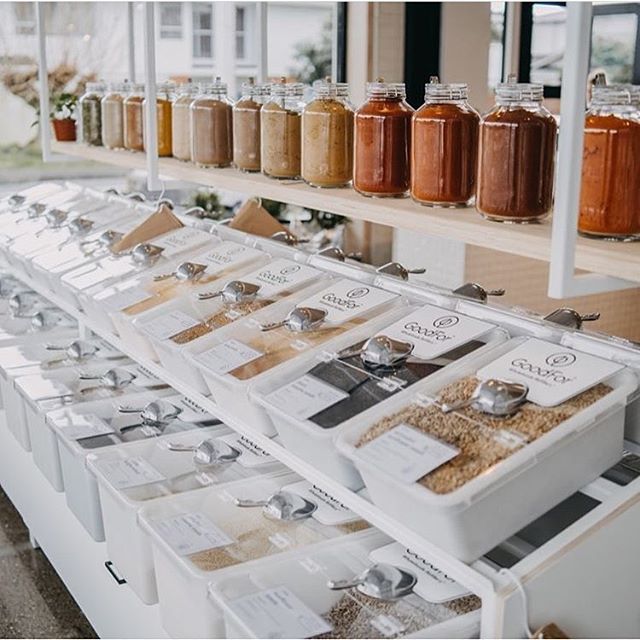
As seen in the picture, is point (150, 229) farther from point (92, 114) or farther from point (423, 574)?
point (423, 574)

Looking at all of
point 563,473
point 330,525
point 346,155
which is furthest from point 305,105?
point 563,473

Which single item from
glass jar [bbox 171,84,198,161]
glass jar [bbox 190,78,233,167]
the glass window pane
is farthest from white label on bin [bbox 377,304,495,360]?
the glass window pane

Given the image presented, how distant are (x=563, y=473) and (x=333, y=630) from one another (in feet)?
1.37

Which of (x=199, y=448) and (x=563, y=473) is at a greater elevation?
(x=563, y=473)

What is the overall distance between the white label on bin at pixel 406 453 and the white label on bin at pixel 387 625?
0.91ft

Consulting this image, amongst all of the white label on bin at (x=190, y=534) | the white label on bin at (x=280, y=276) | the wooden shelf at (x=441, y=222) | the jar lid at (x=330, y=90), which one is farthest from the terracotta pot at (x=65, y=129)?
the white label on bin at (x=190, y=534)

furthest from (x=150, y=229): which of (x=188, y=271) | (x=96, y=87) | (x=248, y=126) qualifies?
(x=96, y=87)

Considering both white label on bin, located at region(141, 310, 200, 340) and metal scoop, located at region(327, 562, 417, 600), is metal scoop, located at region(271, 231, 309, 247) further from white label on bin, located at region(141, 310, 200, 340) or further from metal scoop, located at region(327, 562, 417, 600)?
metal scoop, located at region(327, 562, 417, 600)

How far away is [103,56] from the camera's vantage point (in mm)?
4844

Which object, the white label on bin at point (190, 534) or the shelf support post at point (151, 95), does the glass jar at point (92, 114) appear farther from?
the white label on bin at point (190, 534)

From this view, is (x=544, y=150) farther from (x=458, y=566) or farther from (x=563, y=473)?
(x=458, y=566)

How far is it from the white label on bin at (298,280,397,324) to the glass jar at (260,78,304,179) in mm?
301

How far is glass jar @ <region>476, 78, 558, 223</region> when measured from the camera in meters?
1.38

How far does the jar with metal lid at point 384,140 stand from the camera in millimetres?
1678
